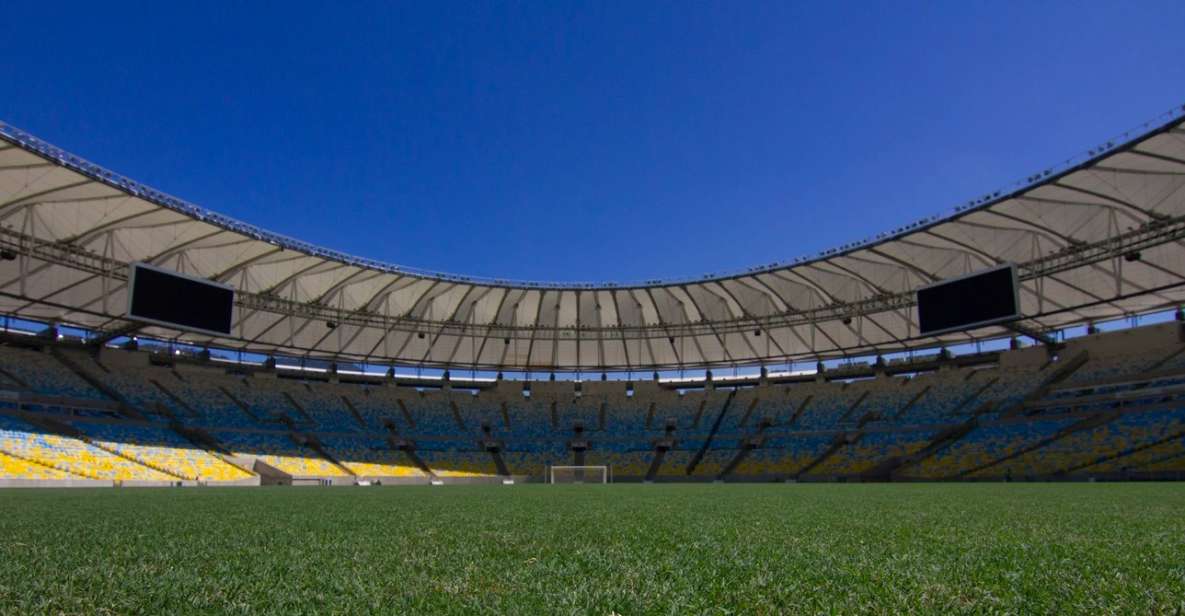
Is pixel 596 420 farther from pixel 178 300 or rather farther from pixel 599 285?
pixel 178 300

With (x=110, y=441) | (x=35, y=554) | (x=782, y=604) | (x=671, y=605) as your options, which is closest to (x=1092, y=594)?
(x=782, y=604)

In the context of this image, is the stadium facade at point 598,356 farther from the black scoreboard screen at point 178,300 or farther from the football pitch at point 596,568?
the football pitch at point 596,568

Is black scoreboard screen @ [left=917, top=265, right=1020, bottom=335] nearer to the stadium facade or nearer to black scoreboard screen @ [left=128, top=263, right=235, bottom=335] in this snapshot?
the stadium facade

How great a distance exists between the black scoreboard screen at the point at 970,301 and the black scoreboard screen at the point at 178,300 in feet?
112

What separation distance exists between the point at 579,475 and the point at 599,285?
12.6 m

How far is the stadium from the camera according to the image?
11.4ft

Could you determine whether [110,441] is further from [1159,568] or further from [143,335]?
[1159,568]

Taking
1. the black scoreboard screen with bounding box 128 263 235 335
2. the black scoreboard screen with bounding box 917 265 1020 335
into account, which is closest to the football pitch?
the black scoreboard screen with bounding box 128 263 235 335

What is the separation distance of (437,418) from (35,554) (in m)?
48.2

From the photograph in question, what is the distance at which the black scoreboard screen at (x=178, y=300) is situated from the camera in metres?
31.7

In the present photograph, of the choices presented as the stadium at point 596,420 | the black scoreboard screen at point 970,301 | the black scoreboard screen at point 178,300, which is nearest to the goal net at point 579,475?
the stadium at point 596,420

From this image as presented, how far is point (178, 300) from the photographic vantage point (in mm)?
33344

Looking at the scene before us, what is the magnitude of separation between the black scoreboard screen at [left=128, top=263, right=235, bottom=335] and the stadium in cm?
14

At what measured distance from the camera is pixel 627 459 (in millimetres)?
49844
